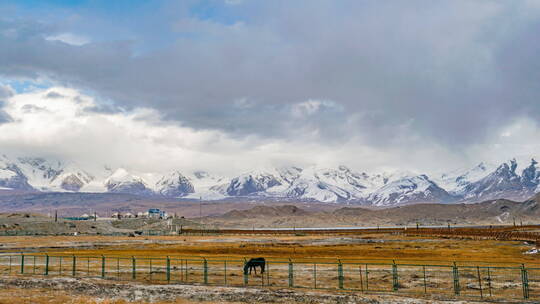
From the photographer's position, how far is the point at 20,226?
7579 inches

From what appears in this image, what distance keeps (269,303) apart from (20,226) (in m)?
178

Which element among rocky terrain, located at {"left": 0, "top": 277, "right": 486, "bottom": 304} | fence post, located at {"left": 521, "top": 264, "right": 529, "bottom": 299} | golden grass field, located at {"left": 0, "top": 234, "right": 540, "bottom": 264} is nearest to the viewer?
rocky terrain, located at {"left": 0, "top": 277, "right": 486, "bottom": 304}

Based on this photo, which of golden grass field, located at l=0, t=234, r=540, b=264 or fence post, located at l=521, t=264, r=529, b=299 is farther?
golden grass field, located at l=0, t=234, r=540, b=264

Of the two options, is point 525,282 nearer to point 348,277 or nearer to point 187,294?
point 348,277

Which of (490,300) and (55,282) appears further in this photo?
(55,282)

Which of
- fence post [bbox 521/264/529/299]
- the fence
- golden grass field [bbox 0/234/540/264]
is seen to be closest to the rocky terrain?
the fence

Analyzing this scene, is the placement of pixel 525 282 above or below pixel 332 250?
above

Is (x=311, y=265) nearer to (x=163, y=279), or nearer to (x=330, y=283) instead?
(x=330, y=283)

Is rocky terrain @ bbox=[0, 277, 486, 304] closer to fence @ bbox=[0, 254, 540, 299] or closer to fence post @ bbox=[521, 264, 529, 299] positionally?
fence @ bbox=[0, 254, 540, 299]

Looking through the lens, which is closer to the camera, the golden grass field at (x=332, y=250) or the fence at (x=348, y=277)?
the fence at (x=348, y=277)

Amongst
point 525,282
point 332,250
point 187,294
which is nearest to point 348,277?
point 525,282

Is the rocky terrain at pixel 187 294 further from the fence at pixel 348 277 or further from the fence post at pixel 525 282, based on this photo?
the fence post at pixel 525 282

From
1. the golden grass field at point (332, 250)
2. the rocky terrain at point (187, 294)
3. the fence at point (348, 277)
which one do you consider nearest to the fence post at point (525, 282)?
the fence at point (348, 277)

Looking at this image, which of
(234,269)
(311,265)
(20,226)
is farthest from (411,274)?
(20,226)
